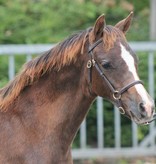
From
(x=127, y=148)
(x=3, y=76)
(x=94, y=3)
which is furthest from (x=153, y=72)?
(x=94, y=3)

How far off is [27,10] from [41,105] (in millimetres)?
4891

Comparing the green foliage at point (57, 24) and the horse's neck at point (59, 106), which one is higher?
the green foliage at point (57, 24)

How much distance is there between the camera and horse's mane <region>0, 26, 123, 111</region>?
177 inches

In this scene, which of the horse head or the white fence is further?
the white fence

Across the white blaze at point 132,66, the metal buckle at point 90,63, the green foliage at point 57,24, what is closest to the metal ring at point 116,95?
the white blaze at point 132,66

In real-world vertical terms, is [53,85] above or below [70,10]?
below

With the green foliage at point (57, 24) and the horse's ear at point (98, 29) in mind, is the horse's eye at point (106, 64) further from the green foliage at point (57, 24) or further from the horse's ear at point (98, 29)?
the green foliage at point (57, 24)

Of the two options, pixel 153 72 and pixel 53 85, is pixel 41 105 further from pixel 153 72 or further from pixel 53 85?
pixel 153 72

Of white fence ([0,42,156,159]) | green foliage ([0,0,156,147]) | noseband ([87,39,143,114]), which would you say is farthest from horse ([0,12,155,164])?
white fence ([0,42,156,159])

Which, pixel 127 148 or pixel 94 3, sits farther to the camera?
pixel 94 3

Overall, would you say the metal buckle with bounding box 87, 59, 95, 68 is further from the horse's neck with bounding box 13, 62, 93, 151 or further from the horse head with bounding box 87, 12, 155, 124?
the horse's neck with bounding box 13, 62, 93, 151

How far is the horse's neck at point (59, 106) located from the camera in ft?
A: 14.8

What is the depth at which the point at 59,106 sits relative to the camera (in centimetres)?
455

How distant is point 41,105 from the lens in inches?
181
